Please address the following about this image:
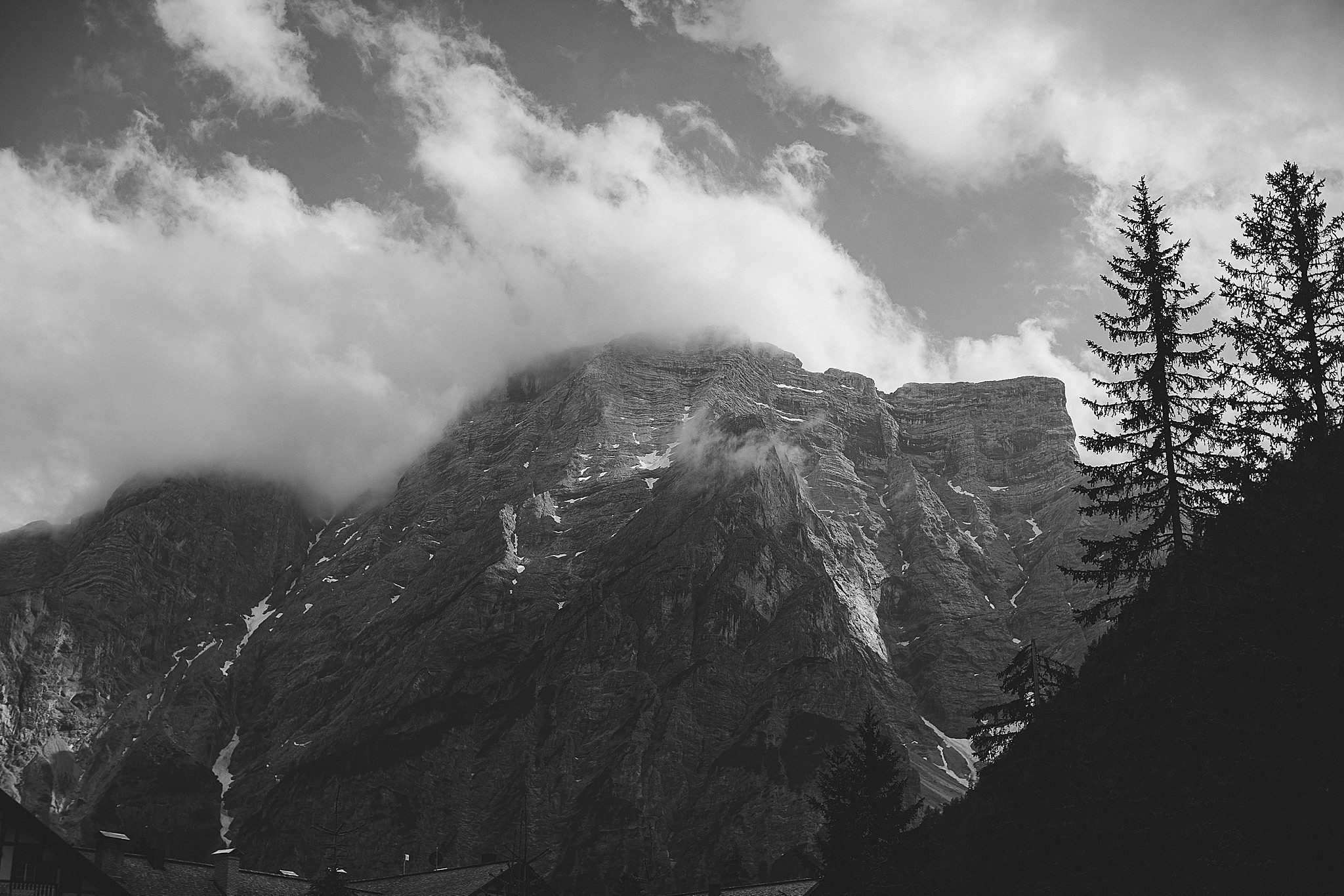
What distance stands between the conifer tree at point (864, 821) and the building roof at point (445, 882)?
21.9m

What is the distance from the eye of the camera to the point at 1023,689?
3941cm

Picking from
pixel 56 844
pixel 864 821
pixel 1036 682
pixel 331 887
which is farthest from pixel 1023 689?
pixel 331 887

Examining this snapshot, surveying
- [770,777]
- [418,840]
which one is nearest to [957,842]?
[770,777]

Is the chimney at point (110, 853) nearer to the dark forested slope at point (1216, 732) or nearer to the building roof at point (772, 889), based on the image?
the building roof at point (772, 889)

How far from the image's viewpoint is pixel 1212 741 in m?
27.8

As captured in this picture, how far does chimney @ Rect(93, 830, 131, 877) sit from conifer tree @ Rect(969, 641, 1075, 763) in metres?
42.1

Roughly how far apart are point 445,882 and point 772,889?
69.5 ft

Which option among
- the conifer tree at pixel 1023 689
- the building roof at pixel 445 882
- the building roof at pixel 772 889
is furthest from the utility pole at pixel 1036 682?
the building roof at pixel 445 882

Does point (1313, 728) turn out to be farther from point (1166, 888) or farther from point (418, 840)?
point (418, 840)

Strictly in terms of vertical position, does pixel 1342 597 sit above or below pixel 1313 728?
above

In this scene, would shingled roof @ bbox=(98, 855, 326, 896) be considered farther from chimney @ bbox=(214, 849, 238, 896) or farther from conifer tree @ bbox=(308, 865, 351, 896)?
conifer tree @ bbox=(308, 865, 351, 896)

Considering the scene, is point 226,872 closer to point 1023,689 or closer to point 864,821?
point 864,821

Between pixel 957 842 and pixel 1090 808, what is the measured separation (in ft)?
146

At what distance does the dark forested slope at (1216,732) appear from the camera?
2553cm
